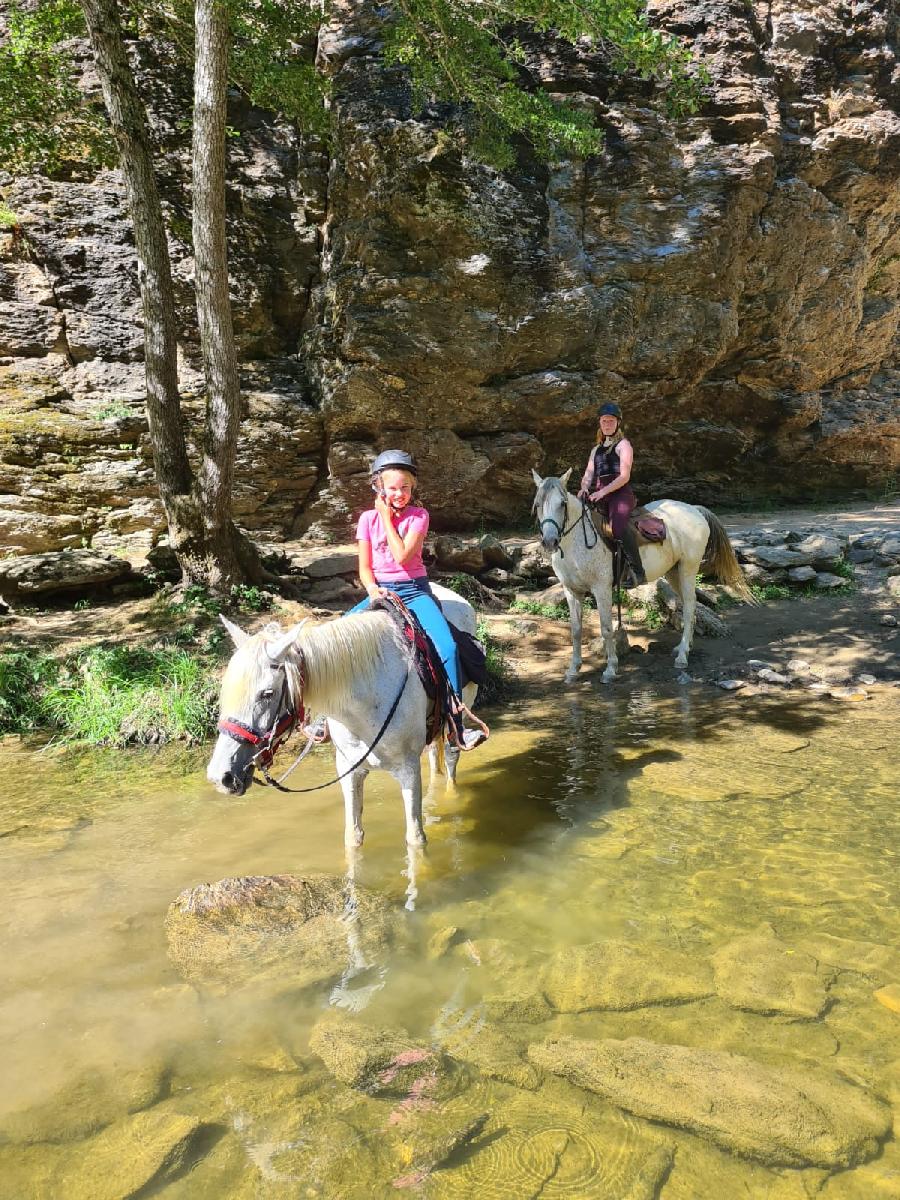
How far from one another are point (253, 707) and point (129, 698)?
407cm

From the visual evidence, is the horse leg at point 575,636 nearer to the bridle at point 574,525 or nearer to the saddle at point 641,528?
the bridle at point 574,525

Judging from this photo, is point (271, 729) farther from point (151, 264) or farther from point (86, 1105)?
point (151, 264)

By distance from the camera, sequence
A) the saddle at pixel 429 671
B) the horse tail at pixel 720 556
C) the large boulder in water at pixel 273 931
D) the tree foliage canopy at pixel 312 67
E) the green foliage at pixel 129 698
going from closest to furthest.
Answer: the large boulder in water at pixel 273 931 < the saddle at pixel 429 671 < the green foliage at pixel 129 698 < the tree foliage canopy at pixel 312 67 < the horse tail at pixel 720 556

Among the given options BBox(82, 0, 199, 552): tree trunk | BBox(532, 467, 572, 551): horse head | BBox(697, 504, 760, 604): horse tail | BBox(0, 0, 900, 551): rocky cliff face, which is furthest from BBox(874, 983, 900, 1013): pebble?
BBox(0, 0, 900, 551): rocky cliff face

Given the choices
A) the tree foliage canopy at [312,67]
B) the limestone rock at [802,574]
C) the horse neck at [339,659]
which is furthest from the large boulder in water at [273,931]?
the limestone rock at [802,574]

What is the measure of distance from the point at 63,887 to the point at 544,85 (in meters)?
15.3

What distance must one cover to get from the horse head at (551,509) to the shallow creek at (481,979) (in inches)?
124

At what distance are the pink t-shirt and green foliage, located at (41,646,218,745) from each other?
2958 millimetres

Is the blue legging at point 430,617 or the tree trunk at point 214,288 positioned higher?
the tree trunk at point 214,288

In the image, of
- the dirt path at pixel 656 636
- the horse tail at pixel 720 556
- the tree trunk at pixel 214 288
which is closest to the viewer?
the tree trunk at pixel 214 288

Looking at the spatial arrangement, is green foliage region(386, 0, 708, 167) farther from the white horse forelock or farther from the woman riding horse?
the white horse forelock

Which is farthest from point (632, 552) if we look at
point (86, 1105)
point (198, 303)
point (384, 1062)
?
point (86, 1105)

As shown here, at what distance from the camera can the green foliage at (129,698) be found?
6.37 m

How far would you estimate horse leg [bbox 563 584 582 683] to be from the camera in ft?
27.8
